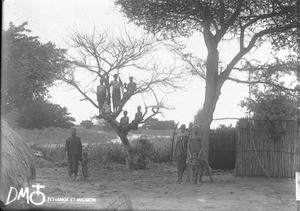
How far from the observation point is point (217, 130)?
591 inches

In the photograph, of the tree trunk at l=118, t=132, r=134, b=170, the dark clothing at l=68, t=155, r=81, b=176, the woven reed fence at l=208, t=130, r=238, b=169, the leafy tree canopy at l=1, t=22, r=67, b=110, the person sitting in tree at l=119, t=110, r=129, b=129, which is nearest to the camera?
the leafy tree canopy at l=1, t=22, r=67, b=110

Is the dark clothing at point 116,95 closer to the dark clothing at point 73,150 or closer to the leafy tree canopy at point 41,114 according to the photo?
the dark clothing at point 73,150

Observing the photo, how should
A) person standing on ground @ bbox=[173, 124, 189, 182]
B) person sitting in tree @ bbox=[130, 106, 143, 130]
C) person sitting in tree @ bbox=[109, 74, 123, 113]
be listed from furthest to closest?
person sitting in tree @ bbox=[130, 106, 143, 130] < person sitting in tree @ bbox=[109, 74, 123, 113] < person standing on ground @ bbox=[173, 124, 189, 182]

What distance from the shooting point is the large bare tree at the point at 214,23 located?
37.3ft

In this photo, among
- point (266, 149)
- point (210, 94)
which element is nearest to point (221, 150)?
point (210, 94)

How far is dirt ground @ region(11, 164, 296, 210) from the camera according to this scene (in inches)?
300

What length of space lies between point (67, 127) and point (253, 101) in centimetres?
658

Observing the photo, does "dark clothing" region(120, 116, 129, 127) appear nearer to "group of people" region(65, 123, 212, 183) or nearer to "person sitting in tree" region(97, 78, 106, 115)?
"person sitting in tree" region(97, 78, 106, 115)

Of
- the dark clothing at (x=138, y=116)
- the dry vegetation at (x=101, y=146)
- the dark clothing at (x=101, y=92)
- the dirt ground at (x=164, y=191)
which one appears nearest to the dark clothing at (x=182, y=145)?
the dirt ground at (x=164, y=191)

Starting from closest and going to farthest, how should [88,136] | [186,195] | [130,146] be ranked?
[186,195], [88,136], [130,146]

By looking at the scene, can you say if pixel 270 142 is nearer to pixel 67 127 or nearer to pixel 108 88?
pixel 108 88

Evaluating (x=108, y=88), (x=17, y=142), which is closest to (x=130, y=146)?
(x=108, y=88)

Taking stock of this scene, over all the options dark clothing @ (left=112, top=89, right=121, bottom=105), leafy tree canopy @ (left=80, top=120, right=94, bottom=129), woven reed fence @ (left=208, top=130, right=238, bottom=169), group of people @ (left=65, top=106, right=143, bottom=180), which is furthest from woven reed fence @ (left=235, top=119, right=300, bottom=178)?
group of people @ (left=65, top=106, right=143, bottom=180)

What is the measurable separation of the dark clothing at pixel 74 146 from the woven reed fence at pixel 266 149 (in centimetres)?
448
